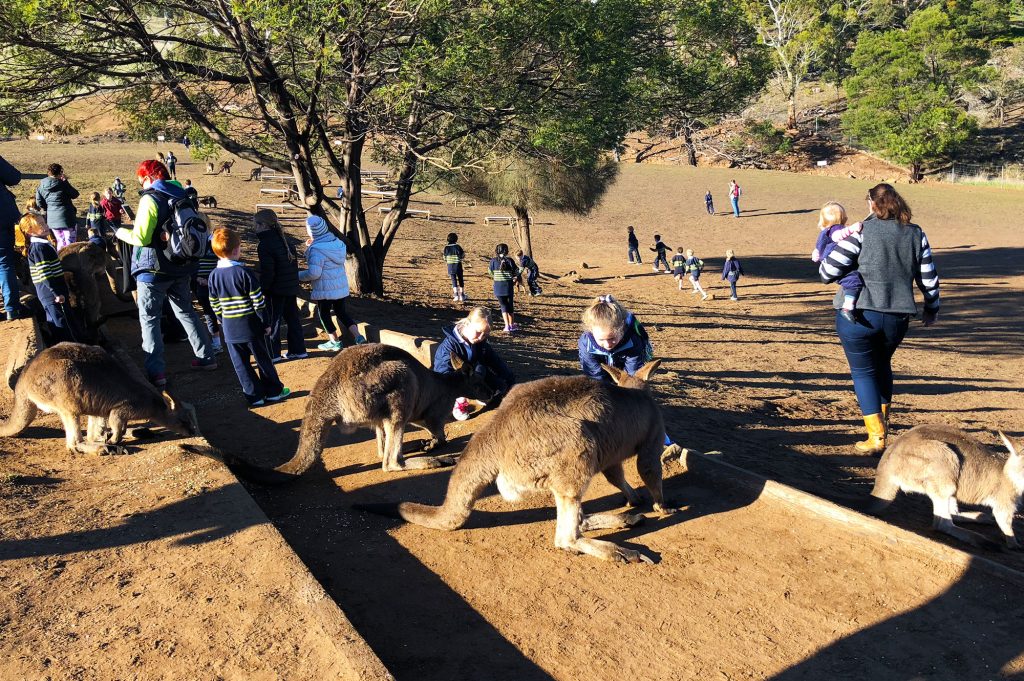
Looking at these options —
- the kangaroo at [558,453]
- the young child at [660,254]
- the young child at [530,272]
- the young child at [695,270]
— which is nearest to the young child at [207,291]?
the kangaroo at [558,453]

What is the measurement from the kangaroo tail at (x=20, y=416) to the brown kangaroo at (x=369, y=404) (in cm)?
189

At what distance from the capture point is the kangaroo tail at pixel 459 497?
5.17 metres

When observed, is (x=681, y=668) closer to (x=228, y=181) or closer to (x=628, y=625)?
(x=628, y=625)

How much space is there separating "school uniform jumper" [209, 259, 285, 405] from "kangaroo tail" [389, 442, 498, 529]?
2.88 m

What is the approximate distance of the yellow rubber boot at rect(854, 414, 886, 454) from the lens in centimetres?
757

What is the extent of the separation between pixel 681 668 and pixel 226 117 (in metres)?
14.4

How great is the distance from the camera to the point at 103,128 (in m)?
58.8

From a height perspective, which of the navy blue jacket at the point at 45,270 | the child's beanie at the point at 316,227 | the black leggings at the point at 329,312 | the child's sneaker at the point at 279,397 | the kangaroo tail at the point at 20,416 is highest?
the child's beanie at the point at 316,227

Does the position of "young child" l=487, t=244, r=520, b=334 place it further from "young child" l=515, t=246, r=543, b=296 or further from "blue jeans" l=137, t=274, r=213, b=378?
"blue jeans" l=137, t=274, r=213, b=378

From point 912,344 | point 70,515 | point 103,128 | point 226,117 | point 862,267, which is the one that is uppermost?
point 103,128

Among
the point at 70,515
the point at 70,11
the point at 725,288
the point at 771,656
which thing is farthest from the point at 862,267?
the point at 725,288

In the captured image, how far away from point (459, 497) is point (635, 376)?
1.65 metres

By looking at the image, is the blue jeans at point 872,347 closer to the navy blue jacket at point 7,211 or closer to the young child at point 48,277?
the young child at point 48,277

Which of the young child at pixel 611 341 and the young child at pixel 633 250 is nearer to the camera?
the young child at pixel 611 341
